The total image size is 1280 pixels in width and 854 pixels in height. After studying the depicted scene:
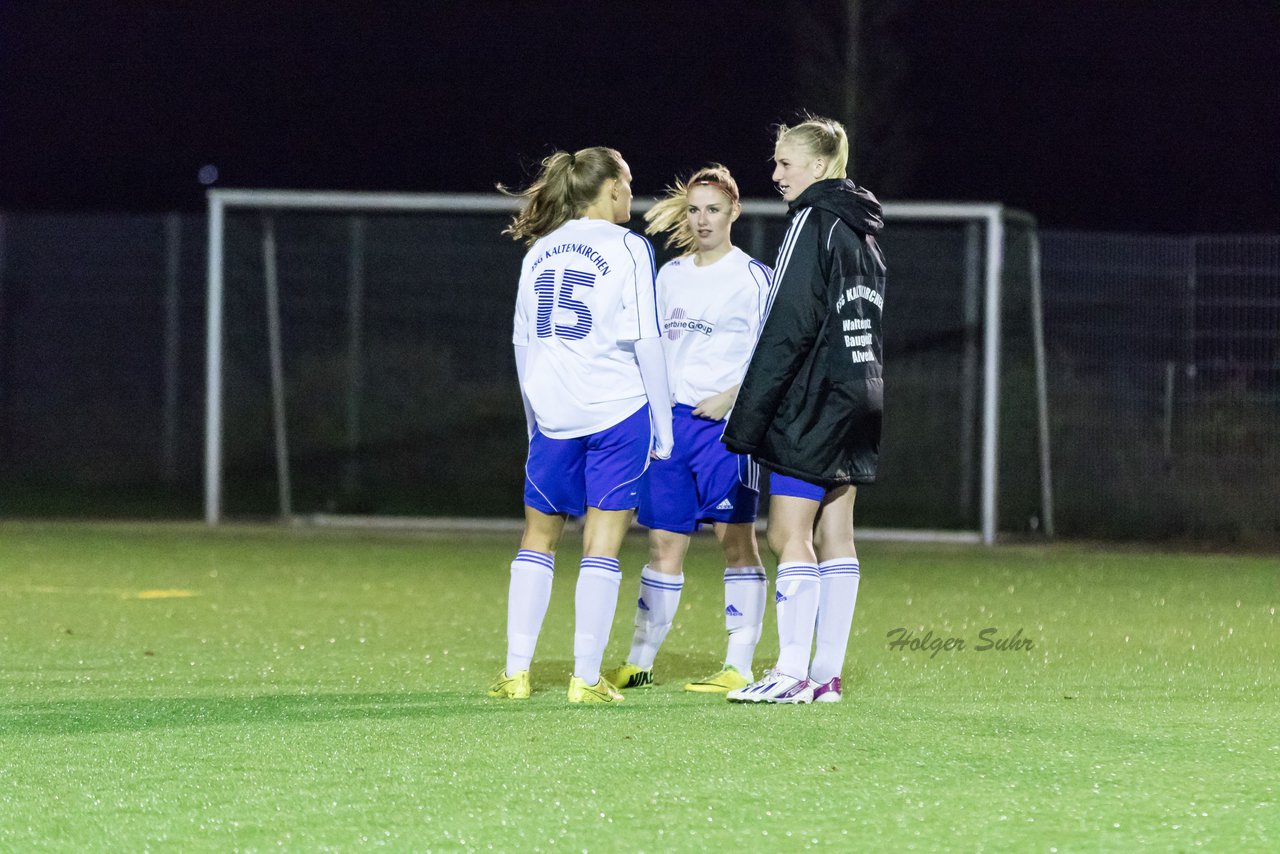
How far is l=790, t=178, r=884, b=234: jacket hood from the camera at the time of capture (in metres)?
5.95

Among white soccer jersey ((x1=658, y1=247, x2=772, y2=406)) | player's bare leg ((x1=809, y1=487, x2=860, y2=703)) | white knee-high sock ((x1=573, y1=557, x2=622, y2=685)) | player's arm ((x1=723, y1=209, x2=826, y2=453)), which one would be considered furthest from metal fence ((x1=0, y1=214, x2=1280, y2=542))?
player's arm ((x1=723, y1=209, x2=826, y2=453))

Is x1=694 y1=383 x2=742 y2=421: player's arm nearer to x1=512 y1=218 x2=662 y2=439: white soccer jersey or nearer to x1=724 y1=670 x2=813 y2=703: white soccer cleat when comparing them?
x1=512 y1=218 x2=662 y2=439: white soccer jersey

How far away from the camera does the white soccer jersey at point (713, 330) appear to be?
6.53 metres

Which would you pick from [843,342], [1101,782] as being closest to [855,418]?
[843,342]

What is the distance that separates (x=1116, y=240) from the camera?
1324 cm

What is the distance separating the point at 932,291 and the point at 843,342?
777 cm

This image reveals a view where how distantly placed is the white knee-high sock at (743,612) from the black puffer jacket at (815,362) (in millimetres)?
757

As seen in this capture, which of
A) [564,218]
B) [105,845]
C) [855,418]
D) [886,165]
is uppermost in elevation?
[886,165]

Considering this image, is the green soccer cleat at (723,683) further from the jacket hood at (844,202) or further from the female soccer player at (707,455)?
the jacket hood at (844,202)

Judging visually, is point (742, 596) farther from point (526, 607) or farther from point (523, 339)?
point (523, 339)

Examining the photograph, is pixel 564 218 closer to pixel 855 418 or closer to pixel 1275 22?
pixel 855 418

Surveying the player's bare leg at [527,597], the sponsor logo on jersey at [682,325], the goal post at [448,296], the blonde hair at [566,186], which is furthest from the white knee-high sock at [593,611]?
the goal post at [448,296]

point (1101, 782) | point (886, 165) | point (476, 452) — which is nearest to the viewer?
point (1101, 782)

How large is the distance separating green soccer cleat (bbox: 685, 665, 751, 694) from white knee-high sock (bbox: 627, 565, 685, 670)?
0.21 m
